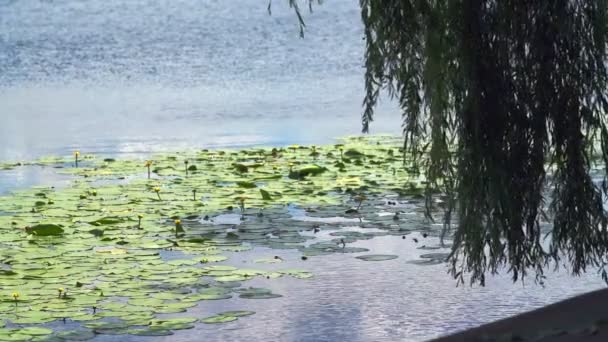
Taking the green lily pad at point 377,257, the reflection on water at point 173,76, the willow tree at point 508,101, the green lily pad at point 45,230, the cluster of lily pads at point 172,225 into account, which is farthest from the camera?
the reflection on water at point 173,76

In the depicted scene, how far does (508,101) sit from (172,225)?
3.19 meters

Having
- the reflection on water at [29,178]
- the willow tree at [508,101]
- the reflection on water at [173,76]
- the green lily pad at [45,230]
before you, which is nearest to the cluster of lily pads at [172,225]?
the green lily pad at [45,230]

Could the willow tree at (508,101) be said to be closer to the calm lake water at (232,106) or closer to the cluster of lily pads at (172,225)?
the calm lake water at (232,106)

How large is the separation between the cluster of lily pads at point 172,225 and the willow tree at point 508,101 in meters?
1.36

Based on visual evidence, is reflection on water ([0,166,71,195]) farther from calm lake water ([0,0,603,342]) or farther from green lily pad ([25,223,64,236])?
green lily pad ([25,223,64,236])

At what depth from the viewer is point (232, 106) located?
607 inches

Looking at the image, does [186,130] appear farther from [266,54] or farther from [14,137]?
[266,54]

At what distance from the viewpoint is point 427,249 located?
287 inches

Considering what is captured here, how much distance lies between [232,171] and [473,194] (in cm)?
487

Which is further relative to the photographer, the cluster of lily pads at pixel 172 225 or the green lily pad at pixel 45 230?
the green lily pad at pixel 45 230

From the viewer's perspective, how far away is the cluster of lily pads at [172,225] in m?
6.07

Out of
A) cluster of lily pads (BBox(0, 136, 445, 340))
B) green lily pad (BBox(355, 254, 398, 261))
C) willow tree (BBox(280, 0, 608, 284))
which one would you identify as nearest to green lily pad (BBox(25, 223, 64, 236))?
cluster of lily pads (BBox(0, 136, 445, 340))

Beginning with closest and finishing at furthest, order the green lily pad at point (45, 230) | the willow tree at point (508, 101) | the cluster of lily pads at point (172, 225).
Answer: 1. the willow tree at point (508, 101)
2. the cluster of lily pads at point (172, 225)
3. the green lily pad at point (45, 230)

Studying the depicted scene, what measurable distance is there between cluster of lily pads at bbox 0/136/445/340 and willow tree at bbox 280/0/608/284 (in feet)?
4.46
